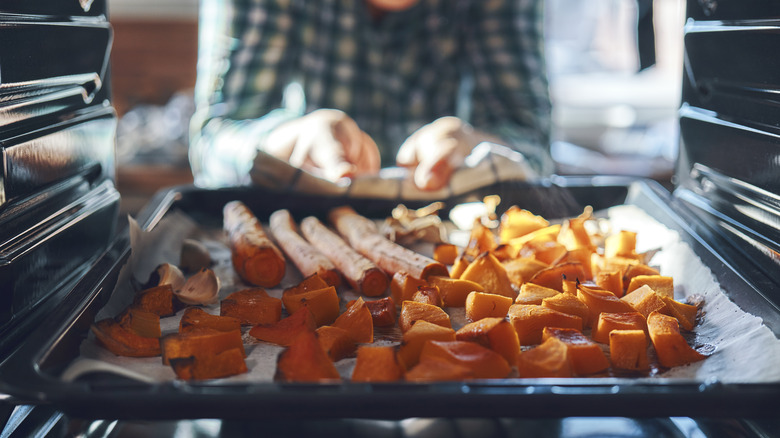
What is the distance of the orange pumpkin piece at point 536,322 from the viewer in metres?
0.78

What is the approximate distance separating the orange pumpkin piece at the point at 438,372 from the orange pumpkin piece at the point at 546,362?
2.7 inches

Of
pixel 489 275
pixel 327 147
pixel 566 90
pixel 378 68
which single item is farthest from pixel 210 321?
pixel 566 90

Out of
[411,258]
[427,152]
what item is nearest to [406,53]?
[427,152]

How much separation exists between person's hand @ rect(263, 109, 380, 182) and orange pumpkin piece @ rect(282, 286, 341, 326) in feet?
1.88

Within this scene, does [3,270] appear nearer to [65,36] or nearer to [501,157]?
[65,36]

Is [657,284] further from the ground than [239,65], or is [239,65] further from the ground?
[239,65]

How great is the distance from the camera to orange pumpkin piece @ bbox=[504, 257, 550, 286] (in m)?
0.95

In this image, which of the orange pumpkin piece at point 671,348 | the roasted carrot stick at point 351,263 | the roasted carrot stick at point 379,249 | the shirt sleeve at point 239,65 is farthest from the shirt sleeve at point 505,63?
the orange pumpkin piece at point 671,348

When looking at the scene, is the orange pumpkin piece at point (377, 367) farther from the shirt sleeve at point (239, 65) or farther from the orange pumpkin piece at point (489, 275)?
the shirt sleeve at point (239, 65)

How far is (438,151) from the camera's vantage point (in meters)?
1.41

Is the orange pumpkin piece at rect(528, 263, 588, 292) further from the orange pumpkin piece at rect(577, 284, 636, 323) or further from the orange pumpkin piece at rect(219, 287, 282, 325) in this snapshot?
the orange pumpkin piece at rect(219, 287, 282, 325)

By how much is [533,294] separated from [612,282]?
134mm

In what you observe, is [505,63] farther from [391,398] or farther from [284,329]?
[391,398]

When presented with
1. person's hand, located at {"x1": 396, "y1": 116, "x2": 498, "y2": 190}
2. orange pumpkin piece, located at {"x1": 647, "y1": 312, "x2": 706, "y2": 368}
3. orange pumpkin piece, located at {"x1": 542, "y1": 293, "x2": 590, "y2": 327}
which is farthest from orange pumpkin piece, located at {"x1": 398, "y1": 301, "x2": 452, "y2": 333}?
person's hand, located at {"x1": 396, "y1": 116, "x2": 498, "y2": 190}
